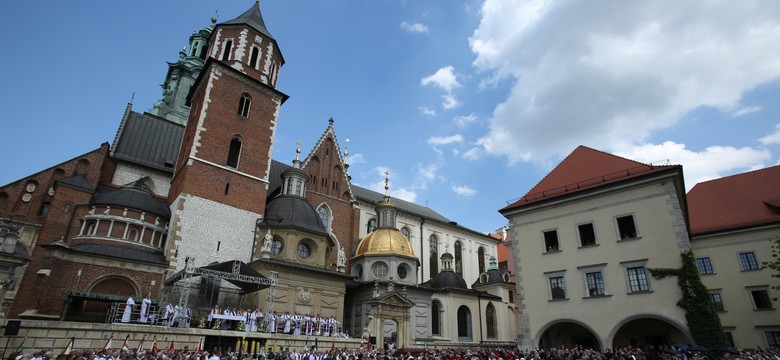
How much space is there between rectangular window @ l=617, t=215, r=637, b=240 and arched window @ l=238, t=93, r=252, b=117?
906 inches

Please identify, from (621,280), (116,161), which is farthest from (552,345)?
(116,161)

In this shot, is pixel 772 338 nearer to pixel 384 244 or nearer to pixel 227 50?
pixel 384 244

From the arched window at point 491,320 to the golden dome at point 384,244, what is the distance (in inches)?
382

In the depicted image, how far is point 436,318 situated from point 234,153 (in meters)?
19.7

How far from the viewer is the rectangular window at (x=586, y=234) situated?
864 inches

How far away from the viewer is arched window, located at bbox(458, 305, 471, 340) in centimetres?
3462

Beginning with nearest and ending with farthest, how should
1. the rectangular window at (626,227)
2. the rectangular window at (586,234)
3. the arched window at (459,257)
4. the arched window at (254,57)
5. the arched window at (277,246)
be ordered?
the rectangular window at (626,227), the rectangular window at (586,234), the arched window at (277,246), the arched window at (254,57), the arched window at (459,257)

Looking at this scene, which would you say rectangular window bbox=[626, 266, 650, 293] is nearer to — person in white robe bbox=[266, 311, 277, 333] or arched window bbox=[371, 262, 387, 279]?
arched window bbox=[371, 262, 387, 279]

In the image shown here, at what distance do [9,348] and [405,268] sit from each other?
23.3 m

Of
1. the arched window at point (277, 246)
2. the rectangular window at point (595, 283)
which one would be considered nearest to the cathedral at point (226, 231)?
the arched window at point (277, 246)

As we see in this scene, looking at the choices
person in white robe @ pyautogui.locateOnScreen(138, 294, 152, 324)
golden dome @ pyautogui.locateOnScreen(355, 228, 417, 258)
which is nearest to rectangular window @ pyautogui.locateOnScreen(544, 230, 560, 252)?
golden dome @ pyautogui.locateOnScreen(355, 228, 417, 258)

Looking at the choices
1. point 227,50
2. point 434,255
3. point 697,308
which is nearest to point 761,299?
point 697,308

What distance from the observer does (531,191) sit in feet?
83.6

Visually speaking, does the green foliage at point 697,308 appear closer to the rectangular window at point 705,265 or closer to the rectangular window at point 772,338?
the rectangular window at point 772,338
